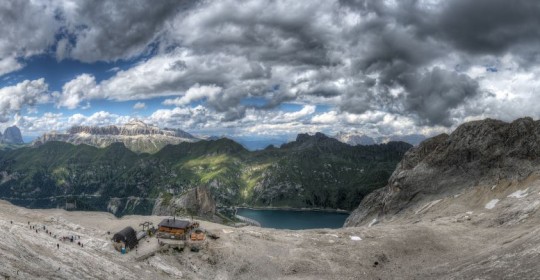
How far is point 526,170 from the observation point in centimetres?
12744

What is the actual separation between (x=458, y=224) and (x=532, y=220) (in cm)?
1888

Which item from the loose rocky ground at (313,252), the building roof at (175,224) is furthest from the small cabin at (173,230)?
the loose rocky ground at (313,252)

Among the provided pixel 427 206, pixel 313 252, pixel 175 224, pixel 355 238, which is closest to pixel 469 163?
pixel 427 206

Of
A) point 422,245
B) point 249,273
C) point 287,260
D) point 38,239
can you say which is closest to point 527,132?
point 422,245

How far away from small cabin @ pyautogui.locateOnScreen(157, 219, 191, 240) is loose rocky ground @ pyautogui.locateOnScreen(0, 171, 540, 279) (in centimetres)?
622

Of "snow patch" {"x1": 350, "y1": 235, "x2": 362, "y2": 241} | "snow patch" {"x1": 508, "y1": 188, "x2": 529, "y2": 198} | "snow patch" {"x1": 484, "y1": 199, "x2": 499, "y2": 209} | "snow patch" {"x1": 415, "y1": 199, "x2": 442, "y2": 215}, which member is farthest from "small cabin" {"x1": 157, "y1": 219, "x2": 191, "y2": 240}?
"snow patch" {"x1": 508, "y1": 188, "x2": 529, "y2": 198}

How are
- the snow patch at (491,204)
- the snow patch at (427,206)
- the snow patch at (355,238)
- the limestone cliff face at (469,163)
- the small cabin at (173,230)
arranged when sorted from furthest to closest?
the snow patch at (427,206) → the limestone cliff face at (469,163) → the snow patch at (491,204) → the snow patch at (355,238) → the small cabin at (173,230)

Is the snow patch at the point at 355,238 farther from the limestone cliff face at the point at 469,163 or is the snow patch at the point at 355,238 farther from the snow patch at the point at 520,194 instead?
the limestone cliff face at the point at 469,163

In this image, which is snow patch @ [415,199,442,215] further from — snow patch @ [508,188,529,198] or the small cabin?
the small cabin

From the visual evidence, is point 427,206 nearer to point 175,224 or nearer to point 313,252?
point 313,252

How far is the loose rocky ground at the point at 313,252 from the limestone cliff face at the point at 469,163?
79.8 ft

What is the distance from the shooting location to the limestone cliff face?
135500mm

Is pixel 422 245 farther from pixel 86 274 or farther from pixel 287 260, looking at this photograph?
pixel 86 274

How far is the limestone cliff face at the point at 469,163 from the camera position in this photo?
445 ft
